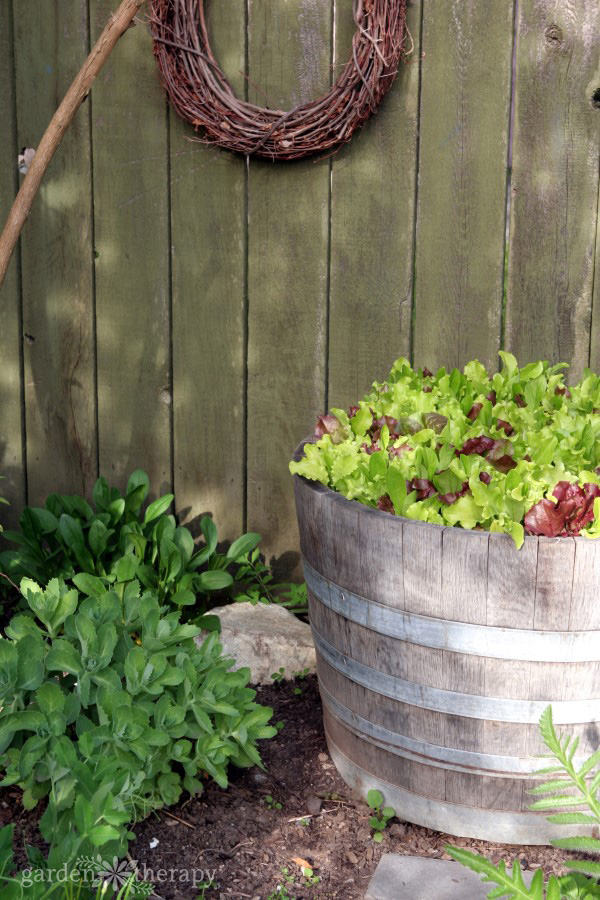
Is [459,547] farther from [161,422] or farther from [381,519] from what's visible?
[161,422]

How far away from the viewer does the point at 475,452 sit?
82.0 inches

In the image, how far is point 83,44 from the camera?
3.07 meters

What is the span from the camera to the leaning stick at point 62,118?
2574 mm

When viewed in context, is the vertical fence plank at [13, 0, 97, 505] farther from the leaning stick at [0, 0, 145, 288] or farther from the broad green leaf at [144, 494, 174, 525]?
the leaning stick at [0, 0, 145, 288]

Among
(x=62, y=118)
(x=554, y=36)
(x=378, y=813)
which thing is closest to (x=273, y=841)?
(x=378, y=813)

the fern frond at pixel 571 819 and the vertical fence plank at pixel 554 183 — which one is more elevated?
the vertical fence plank at pixel 554 183

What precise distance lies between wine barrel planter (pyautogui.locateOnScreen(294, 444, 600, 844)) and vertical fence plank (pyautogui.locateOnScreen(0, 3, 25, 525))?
5.08ft

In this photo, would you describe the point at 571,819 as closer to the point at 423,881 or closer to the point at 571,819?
the point at 571,819

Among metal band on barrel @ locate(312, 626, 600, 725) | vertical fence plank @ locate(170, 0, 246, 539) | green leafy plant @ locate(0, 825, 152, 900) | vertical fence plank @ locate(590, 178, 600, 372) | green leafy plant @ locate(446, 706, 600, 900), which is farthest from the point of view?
vertical fence plank @ locate(170, 0, 246, 539)

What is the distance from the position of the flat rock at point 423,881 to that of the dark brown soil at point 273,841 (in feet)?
0.12

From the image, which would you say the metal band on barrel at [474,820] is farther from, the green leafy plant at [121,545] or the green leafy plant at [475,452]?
the green leafy plant at [121,545]

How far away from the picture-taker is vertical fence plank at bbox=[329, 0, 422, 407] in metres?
2.89

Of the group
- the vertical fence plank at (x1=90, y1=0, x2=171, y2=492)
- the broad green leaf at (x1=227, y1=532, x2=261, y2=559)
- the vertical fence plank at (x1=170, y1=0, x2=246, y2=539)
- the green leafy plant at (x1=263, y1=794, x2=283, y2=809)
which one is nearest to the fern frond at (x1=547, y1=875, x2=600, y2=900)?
the green leafy plant at (x1=263, y1=794, x2=283, y2=809)

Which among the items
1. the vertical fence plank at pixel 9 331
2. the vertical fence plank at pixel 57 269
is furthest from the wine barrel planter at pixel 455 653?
the vertical fence plank at pixel 9 331
